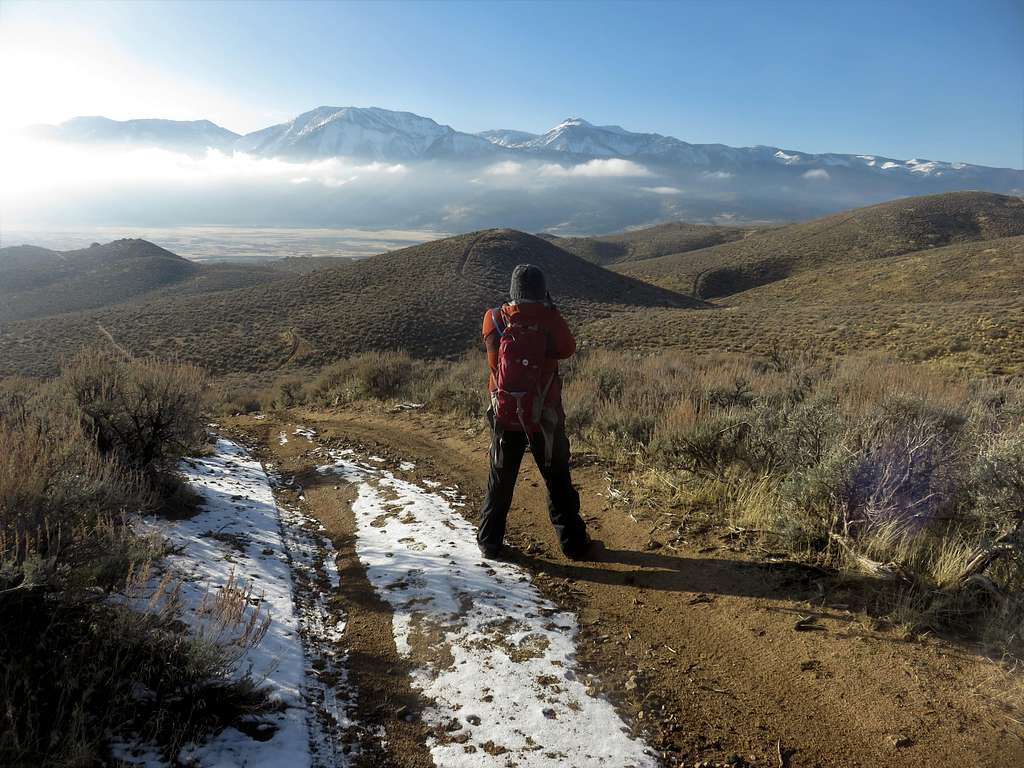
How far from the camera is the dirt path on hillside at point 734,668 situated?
2.39 metres

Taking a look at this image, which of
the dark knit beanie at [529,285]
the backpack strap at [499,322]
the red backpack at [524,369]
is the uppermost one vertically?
the dark knit beanie at [529,285]

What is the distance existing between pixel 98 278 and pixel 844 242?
294 feet

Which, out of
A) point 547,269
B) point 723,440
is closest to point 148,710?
point 723,440

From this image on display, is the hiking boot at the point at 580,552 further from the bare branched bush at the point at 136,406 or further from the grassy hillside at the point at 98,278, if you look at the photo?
the grassy hillside at the point at 98,278

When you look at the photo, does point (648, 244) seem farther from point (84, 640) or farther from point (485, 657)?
point (84, 640)

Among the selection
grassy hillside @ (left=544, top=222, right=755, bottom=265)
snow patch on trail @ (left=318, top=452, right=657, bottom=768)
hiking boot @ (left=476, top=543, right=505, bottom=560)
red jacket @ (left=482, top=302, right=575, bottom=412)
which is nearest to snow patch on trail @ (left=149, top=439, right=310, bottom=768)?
snow patch on trail @ (left=318, top=452, right=657, bottom=768)

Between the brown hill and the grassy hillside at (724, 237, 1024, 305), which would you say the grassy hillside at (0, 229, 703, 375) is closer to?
the brown hill

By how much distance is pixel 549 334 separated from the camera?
3969mm

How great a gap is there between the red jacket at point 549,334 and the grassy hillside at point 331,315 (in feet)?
71.5

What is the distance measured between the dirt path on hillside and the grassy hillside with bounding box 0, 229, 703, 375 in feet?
73.7

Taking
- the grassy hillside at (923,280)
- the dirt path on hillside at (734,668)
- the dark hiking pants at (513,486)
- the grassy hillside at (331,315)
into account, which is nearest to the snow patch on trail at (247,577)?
the dirt path on hillside at (734,668)

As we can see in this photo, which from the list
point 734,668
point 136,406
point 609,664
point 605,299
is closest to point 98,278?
point 605,299

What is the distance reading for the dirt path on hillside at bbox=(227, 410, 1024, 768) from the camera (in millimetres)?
2393

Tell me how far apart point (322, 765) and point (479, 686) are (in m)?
0.80
